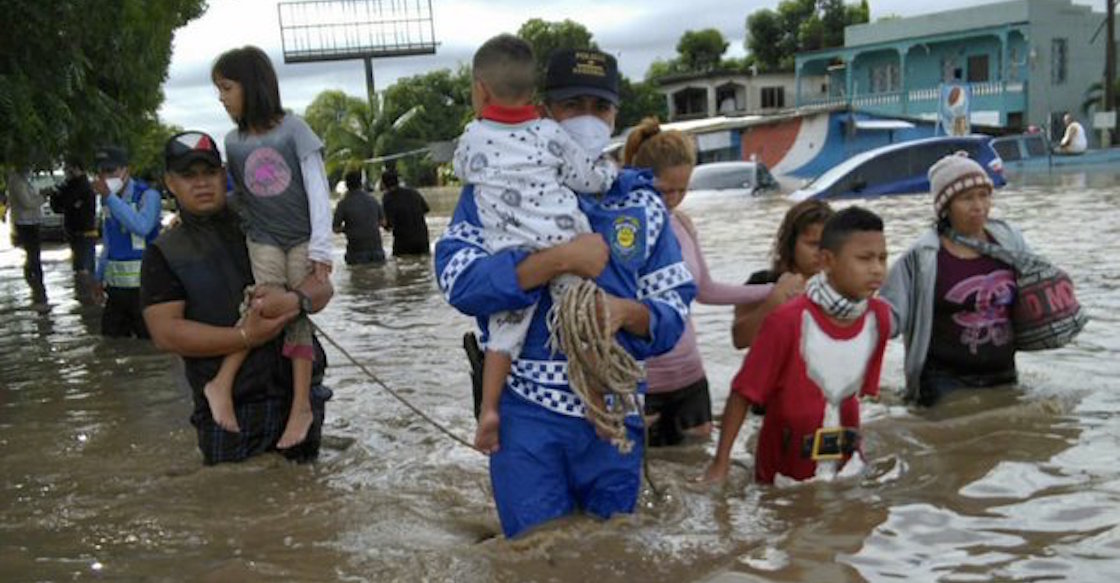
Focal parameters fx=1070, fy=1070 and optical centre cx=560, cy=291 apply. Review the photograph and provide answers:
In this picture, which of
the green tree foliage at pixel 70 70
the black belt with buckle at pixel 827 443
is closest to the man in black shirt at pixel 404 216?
the green tree foliage at pixel 70 70

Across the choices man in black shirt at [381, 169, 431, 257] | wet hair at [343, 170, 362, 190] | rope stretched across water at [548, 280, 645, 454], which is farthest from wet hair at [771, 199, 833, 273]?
man in black shirt at [381, 169, 431, 257]

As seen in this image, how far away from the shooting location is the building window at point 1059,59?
42844mm

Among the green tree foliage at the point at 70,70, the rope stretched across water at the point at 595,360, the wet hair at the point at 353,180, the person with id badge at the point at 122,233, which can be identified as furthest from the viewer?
the wet hair at the point at 353,180

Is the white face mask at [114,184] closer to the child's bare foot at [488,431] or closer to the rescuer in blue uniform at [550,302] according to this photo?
the rescuer in blue uniform at [550,302]

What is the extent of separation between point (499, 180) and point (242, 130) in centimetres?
219

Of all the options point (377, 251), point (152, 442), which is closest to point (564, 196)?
point (152, 442)

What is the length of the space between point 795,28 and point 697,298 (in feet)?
188

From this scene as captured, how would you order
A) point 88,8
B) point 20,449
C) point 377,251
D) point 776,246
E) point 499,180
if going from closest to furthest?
point 499,180, point 776,246, point 20,449, point 88,8, point 377,251

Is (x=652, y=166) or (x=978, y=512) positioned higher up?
(x=652, y=166)

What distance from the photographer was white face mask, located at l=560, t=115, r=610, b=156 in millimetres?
3137

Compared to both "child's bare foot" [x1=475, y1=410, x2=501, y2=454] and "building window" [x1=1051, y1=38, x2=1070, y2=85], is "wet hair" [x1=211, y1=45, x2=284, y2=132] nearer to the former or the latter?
"child's bare foot" [x1=475, y1=410, x2=501, y2=454]

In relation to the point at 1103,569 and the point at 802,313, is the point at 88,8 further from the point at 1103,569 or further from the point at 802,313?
the point at 1103,569

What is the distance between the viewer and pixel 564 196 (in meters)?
3.01

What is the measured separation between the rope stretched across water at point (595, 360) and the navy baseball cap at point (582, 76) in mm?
613
